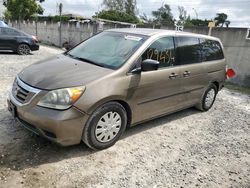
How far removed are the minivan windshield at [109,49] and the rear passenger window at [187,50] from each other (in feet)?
2.78

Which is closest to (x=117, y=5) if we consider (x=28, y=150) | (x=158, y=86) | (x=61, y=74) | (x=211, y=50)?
(x=211, y=50)

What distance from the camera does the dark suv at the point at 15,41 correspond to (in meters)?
12.2

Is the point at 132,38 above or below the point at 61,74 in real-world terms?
above

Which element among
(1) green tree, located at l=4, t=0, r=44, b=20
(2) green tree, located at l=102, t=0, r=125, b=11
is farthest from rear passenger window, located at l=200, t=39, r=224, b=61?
(2) green tree, located at l=102, t=0, r=125, b=11

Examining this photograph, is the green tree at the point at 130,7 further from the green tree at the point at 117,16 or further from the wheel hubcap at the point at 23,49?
the wheel hubcap at the point at 23,49

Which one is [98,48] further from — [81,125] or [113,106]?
[81,125]

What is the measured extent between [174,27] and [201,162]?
9.39 meters

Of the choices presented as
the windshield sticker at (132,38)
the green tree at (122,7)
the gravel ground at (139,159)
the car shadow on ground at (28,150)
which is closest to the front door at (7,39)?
the gravel ground at (139,159)

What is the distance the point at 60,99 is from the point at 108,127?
83 cm

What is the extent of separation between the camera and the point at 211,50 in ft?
18.7

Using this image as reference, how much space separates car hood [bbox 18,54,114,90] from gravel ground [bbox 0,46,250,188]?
90cm

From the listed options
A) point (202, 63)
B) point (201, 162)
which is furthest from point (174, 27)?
point (201, 162)

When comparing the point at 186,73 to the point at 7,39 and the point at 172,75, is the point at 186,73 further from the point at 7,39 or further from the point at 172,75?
the point at 7,39

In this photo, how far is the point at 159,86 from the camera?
4305mm
